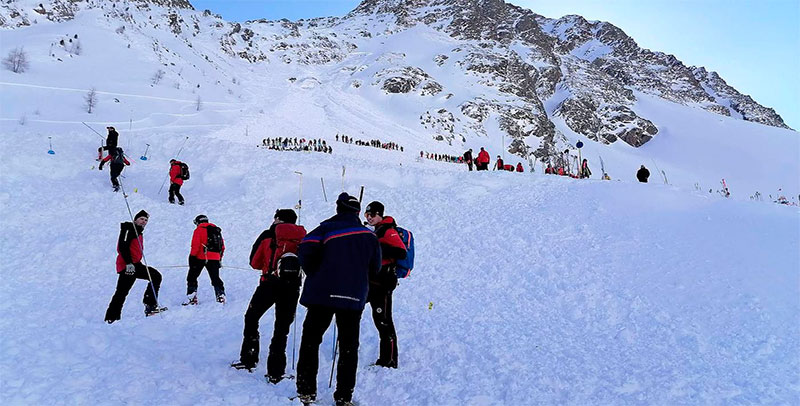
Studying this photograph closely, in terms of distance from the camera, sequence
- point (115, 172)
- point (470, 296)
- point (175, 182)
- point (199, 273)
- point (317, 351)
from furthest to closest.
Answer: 1. point (115, 172)
2. point (175, 182)
3. point (470, 296)
4. point (199, 273)
5. point (317, 351)

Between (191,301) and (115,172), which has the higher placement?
(115,172)

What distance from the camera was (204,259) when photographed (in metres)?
7.68

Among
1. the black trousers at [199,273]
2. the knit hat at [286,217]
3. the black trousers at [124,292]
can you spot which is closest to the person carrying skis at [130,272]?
the black trousers at [124,292]

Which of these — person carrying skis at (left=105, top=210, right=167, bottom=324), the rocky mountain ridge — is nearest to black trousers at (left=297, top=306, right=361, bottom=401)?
person carrying skis at (left=105, top=210, right=167, bottom=324)

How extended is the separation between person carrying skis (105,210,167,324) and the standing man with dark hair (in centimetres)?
389

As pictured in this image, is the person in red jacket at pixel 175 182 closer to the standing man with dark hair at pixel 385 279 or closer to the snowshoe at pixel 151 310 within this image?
the snowshoe at pixel 151 310

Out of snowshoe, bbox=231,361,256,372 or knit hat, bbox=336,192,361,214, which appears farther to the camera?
snowshoe, bbox=231,361,256,372

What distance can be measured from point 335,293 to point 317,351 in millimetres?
578

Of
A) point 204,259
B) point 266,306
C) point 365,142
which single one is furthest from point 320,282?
point 365,142

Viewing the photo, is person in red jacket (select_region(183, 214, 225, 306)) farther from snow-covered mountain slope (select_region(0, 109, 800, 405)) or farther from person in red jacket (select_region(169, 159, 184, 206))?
person in red jacket (select_region(169, 159, 184, 206))

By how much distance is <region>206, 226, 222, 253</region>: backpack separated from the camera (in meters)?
7.77

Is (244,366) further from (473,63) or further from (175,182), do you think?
(473,63)

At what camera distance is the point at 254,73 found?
222 ft

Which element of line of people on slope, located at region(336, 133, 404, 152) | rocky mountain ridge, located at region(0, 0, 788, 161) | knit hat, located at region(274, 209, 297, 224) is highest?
rocky mountain ridge, located at region(0, 0, 788, 161)
